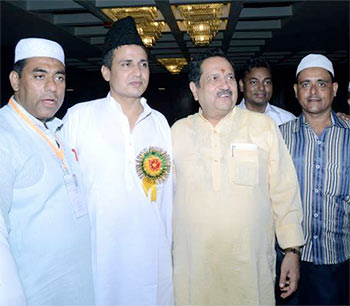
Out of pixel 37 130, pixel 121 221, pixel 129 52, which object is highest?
pixel 129 52

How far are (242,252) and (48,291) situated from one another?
90cm

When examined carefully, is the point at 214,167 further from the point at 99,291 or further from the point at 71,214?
the point at 99,291

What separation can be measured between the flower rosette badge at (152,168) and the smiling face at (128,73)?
0.32 m

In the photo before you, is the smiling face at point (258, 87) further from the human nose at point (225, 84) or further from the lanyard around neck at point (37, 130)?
the lanyard around neck at point (37, 130)

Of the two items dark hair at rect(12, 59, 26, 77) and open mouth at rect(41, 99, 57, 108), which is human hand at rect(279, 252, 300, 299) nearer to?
open mouth at rect(41, 99, 57, 108)

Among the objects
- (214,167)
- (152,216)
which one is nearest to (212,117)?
(214,167)

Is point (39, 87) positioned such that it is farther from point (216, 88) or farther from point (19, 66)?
point (216, 88)

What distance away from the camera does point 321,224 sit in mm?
1997

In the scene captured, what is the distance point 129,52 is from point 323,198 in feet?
4.34

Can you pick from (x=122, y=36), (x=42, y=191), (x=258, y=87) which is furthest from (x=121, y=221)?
(x=258, y=87)

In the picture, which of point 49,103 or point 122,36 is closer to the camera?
point 49,103

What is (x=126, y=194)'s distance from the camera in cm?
186

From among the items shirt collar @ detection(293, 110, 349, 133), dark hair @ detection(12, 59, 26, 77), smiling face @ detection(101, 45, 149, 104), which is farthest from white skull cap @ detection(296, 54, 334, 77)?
dark hair @ detection(12, 59, 26, 77)

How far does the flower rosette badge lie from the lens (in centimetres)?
187
